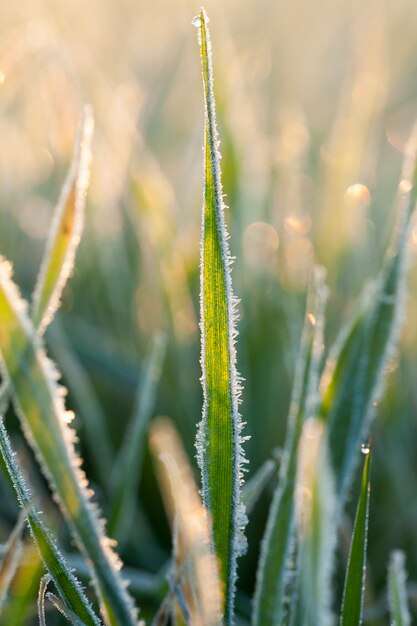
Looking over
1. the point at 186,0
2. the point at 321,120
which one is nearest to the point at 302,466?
the point at 321,120

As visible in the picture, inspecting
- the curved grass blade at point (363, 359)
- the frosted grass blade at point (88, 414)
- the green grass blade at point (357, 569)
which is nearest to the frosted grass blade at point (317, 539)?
the green grass blade at point (357, 569)

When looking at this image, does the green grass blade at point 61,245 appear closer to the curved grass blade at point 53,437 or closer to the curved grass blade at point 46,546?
the curved grass blade at point 53,437

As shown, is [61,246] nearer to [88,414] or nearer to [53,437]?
[53,437]

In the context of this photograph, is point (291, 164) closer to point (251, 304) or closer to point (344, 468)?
point (251, 304)

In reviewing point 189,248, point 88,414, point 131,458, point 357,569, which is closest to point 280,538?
point 357,569

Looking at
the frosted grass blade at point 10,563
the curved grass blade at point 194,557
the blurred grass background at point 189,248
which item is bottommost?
the frosted grass blade at point 10,563

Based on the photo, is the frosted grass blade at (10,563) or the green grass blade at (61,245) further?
the green grass blade at (61,245)

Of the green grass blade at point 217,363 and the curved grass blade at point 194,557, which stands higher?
the green grass blade at point 217,363
